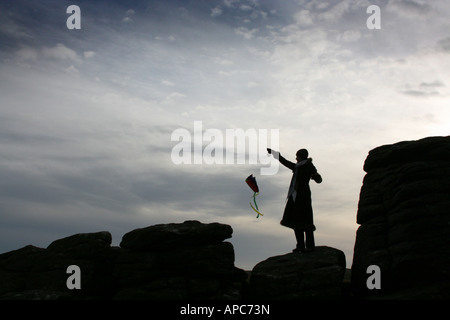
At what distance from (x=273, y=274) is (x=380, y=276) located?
3681 millimetres

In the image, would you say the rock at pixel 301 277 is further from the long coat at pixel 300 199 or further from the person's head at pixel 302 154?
the person's head at pixel 302 154

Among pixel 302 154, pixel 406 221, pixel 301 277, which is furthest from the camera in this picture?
pixel 302 154

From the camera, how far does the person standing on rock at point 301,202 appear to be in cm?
1560

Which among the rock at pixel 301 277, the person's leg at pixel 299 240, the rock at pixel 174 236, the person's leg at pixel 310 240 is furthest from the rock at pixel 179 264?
the person's leg at pixel 310 240

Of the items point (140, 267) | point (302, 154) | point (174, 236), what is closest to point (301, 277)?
point (302, 154)

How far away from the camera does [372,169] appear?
17016mm

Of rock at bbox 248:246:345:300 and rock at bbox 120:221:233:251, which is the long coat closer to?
rock at bbox 248:246:345:300

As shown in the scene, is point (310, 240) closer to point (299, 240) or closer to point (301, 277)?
point (299, 240)

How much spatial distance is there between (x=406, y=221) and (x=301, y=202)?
3831mm

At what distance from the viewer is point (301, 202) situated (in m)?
15.8

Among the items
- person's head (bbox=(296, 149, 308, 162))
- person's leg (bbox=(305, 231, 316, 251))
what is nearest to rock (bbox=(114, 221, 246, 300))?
person's leg (bbox=(305, 231, 316, 251))

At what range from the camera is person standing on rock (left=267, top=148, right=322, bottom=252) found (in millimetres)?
15602
